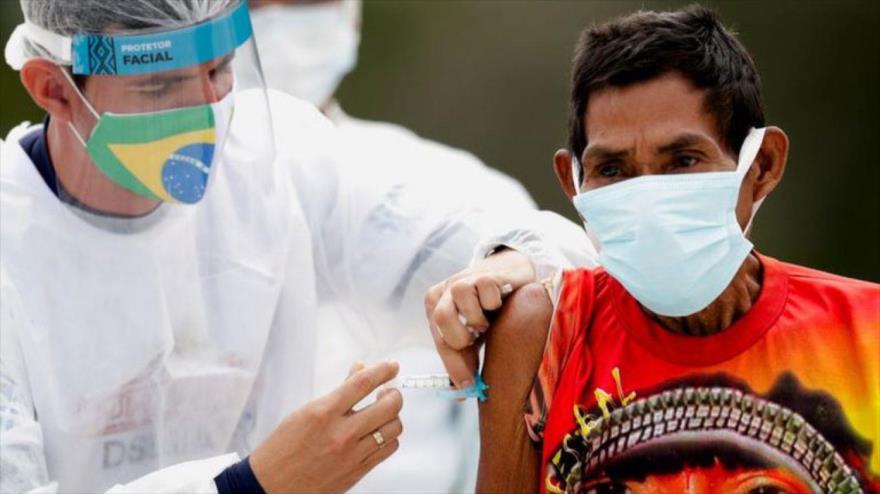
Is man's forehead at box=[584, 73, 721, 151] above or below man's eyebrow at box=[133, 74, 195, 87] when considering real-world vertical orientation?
above

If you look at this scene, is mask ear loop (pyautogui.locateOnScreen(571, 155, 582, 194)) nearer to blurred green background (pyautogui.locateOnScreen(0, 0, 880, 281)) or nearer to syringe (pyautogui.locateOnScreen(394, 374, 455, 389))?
syringe (pyautogui.locateOnScreen(394, 374, 455, 389))

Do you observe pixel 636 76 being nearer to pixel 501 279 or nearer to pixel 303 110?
pixel 501 279

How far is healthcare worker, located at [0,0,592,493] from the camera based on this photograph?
3.11 meters

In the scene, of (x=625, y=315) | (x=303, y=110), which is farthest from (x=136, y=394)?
(x=625, y=315)

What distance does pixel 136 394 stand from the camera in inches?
127

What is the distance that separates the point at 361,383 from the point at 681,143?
72 cm

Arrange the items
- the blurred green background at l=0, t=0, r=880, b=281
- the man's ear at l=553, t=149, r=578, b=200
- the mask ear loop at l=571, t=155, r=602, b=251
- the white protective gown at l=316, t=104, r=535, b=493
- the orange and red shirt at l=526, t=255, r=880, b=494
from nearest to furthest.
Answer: the orange and red shirt at l=526, t=255, r=880, b=494, the mask ear loop at l=571, t=155, r=602, b=251, the man's ear at l=553, t=149, r=578, b=200, the white protective gown at l=316, t=104, r=535, b=493, the blurred green background at l=0, t=0, r=880, b=281

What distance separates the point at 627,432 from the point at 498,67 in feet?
23.2

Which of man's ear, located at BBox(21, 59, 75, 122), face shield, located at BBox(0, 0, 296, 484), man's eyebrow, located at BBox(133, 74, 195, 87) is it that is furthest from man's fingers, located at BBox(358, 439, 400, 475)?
man's ear, located at BBox(21, 59, 75, 122)

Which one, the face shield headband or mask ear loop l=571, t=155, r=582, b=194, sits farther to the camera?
the face shield headband

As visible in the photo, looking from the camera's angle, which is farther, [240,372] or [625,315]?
[240,372]

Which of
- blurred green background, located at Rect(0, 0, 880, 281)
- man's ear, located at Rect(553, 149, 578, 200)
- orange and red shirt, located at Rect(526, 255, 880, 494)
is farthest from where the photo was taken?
blurred green background, located at Rect(0, 0, 880, 281)

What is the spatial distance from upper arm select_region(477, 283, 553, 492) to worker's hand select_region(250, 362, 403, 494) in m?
0.23

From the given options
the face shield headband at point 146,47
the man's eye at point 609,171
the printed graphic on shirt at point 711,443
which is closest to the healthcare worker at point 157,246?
the face shield headband at point 146,47
